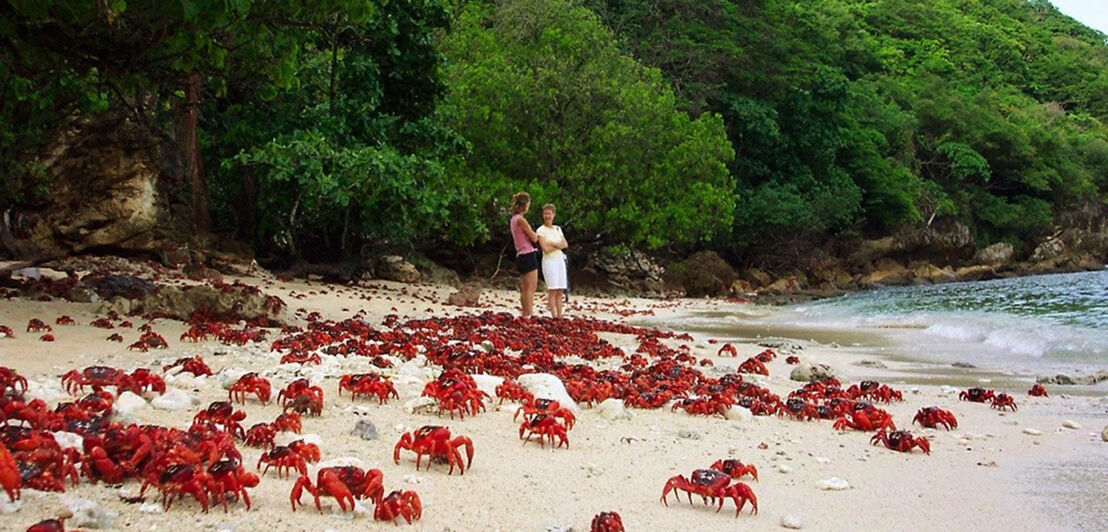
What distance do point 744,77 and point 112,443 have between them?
4142cm

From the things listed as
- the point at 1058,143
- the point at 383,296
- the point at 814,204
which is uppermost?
the point at 1058,143

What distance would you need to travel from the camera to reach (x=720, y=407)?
6.05 m

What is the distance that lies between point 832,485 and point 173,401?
3504 mm

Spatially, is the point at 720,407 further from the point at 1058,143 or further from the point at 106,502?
the point at 1058,143

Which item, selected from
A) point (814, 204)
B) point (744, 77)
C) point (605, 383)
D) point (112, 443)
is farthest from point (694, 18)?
point (112, 443)

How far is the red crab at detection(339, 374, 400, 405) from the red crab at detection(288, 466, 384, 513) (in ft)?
6.63

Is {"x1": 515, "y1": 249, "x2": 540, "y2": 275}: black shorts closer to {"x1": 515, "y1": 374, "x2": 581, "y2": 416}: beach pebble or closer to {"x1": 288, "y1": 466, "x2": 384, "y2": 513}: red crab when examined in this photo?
{"x1": 515, "y1": 374, "x2": 581, "y2": 416}: beach pebble

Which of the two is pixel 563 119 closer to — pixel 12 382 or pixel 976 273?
pixel 12 382

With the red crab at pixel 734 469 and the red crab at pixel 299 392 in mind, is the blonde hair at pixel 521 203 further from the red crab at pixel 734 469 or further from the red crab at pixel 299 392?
the red crab at pixel 734 469

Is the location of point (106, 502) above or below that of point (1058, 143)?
below

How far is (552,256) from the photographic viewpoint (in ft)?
41.6

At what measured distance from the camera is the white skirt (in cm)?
1276

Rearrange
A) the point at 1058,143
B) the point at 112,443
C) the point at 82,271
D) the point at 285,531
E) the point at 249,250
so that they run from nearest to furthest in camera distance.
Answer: the point at 285,531 < the point at 112,443 < the point at 82,271 < the point at 249,250 < the point at 1058,143

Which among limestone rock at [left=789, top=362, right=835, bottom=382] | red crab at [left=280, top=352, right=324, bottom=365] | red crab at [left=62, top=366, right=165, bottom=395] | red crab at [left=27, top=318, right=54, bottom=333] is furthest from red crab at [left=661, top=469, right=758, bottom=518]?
red crab at [left=27, top=318, right=54, bottom=333]
